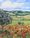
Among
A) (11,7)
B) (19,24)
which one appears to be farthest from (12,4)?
(19,24)

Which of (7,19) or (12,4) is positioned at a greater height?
(12,4)

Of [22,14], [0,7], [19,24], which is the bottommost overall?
[19,24]

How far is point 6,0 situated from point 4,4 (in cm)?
6

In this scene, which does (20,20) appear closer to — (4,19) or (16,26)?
(16,26)

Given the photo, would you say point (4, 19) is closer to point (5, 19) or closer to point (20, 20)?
point (5, 19)

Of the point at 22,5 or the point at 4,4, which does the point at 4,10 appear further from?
the point at 22,5

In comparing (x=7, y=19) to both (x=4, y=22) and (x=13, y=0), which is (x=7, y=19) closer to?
(x=4, y=22)

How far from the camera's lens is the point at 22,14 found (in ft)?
3.44

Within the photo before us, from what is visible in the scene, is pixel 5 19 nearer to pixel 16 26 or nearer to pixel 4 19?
pixel 4 19

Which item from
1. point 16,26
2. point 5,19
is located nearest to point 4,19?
point 5,19

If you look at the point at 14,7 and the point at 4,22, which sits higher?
the point at 14,7

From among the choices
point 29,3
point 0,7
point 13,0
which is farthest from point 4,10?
point 29,3

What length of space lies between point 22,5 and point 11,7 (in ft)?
0.46

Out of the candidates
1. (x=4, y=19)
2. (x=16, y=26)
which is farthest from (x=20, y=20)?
(x=4, y=19)
